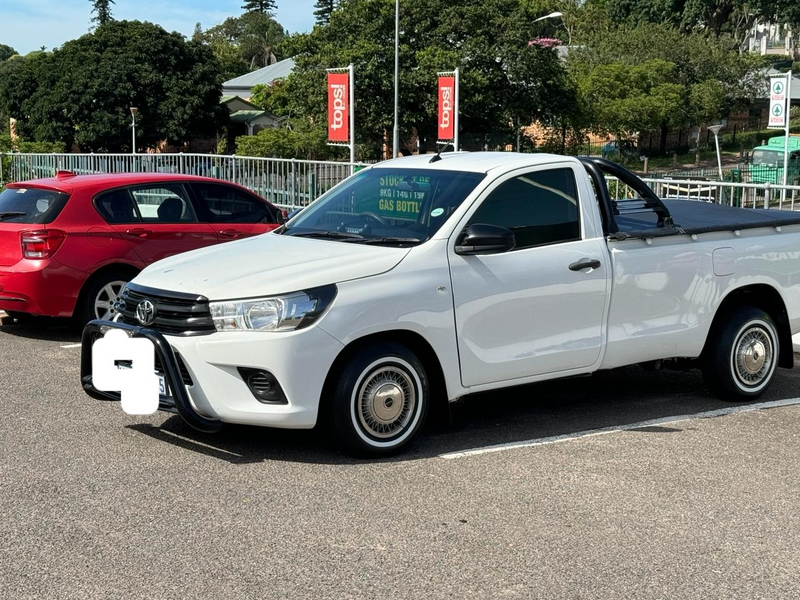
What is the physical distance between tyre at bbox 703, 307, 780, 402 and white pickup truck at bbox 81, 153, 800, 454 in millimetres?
12

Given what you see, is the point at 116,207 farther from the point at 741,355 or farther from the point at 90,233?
the point at 741,355

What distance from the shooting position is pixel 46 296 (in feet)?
30.4

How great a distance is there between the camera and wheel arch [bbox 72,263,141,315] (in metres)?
9.50

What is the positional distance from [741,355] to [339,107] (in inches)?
829

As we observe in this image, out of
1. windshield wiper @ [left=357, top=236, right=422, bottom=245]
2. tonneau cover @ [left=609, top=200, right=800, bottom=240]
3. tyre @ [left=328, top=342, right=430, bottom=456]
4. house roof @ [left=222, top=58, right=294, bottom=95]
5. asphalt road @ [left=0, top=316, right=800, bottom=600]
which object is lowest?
asphalt road @ [left=0, top=316, right=800, bottom=600]

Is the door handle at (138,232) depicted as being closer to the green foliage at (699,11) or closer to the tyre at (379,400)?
the tyre at (379,400)

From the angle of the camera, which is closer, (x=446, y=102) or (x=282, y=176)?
(x=282, y=176)

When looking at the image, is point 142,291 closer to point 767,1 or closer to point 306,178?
point 306,178

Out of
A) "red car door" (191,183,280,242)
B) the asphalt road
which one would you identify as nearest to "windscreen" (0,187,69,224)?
"red car door" (191,183,280,242)

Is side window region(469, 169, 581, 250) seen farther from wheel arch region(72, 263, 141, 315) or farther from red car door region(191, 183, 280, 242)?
wheel arch region(72, 263, 141, 315)

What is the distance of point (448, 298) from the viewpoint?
A: 6.16m

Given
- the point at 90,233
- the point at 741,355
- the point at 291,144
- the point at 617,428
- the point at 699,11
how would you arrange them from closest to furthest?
the point at 617,428 → the point at 741,355 → the point at 90,233 → the point at 291,144 → the point at 699,11

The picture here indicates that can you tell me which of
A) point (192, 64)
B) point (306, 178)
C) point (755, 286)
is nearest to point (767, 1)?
point (192, 64)

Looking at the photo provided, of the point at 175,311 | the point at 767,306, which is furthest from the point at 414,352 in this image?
the point at 767,306
